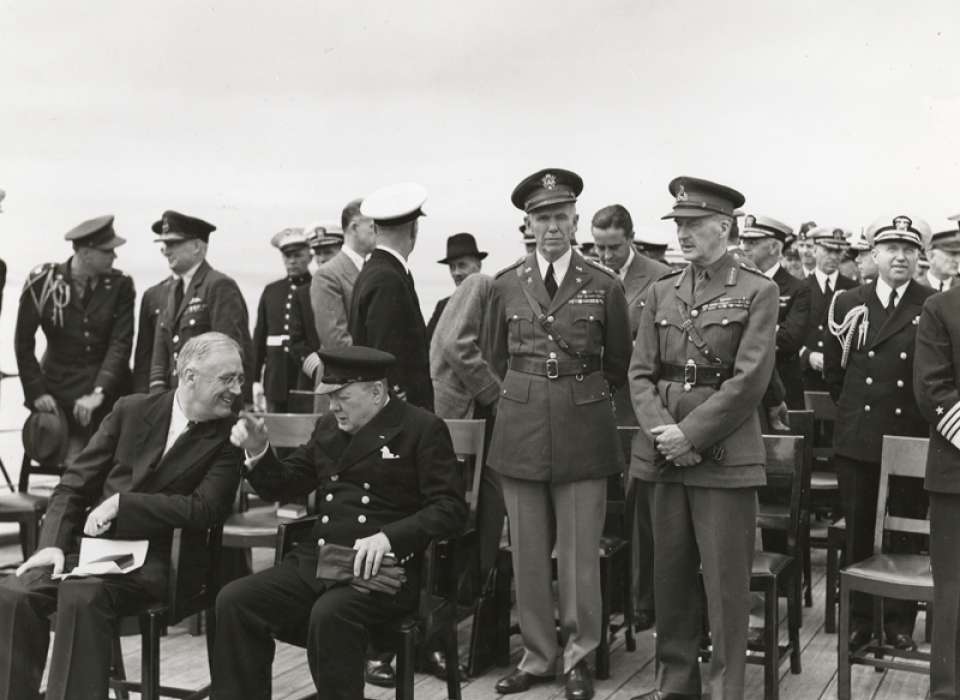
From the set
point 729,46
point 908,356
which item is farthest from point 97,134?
point 908,356

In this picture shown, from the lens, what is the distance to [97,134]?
7.55 metres

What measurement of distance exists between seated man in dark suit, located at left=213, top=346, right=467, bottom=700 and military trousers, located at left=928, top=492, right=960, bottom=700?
154cm

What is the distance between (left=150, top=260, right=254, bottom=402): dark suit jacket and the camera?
5.03m

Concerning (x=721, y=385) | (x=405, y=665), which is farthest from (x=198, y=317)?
(x=721, y=385)

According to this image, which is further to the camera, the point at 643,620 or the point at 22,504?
the point at 22,504

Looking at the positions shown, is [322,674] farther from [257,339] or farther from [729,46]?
[729,46]

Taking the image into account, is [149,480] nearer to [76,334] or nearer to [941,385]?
[941,385]

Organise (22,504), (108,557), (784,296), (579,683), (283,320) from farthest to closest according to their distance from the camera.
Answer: (283,320) → (784,296) → (22,504) → (579,683) → (108,557)

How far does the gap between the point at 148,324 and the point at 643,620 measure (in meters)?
2.69

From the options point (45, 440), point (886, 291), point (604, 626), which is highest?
point (886, 291)

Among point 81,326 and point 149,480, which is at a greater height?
point 81,326

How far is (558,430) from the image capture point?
3.89 m

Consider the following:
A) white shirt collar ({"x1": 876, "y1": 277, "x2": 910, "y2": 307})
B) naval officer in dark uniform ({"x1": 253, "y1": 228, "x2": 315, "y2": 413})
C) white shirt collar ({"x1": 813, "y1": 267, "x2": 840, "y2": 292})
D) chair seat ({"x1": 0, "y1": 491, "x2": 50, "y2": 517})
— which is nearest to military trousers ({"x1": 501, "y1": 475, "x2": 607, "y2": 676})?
white shirt collar ({"x1": 876, "y1": 277, "x2": 910, "y2": 307})

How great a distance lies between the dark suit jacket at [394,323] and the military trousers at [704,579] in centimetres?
97
